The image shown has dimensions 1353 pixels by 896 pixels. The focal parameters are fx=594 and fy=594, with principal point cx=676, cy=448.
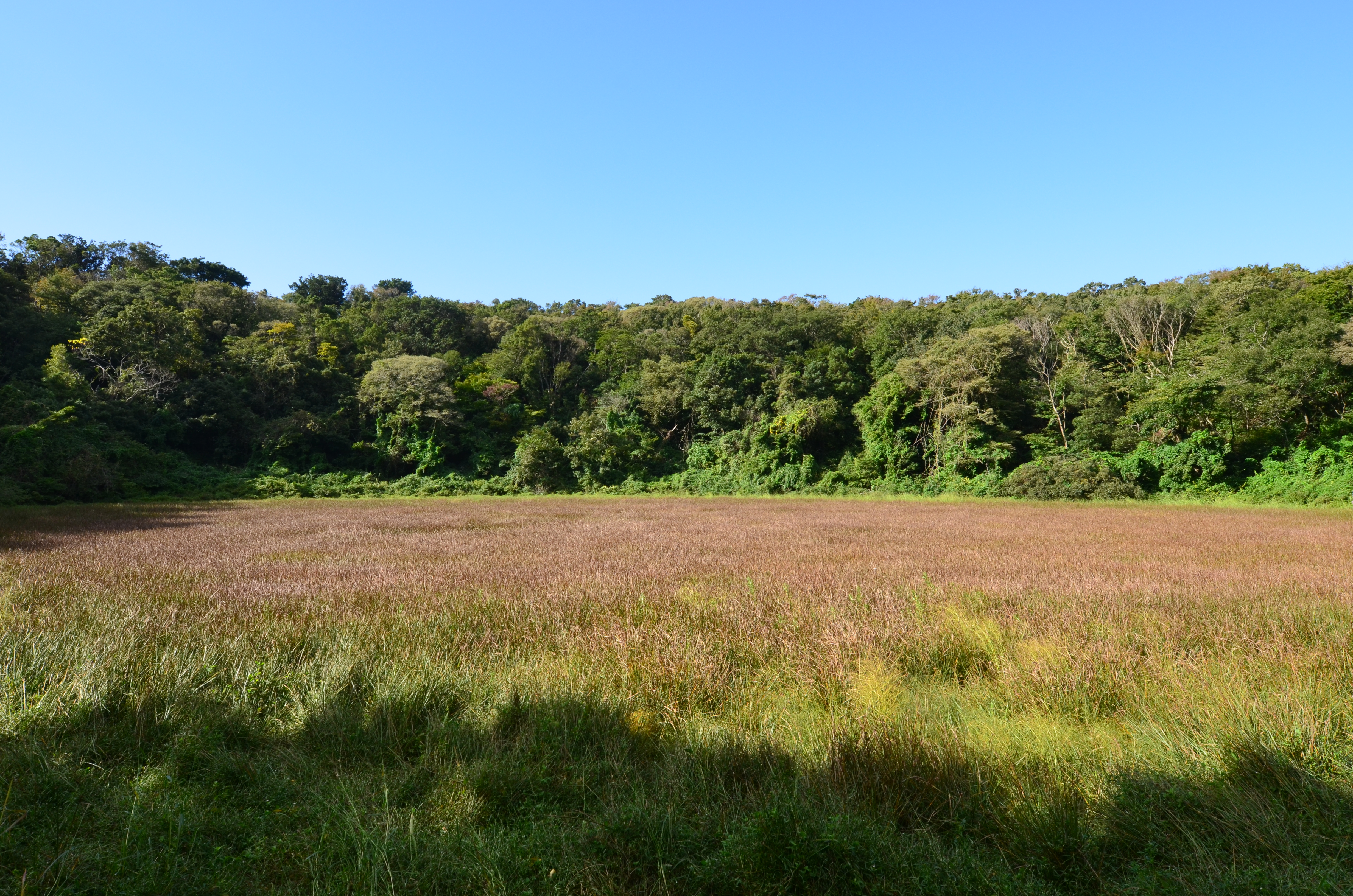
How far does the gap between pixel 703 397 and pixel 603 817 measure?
3742 centimetres

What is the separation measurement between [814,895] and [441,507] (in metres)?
24.4

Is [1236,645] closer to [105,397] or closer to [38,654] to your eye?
[38,654]

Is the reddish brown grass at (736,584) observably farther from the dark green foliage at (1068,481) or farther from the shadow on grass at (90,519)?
the dark green foliage at (1068,481)

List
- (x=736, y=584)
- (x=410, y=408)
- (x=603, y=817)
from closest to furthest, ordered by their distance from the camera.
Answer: (x=603, y=817), (x=736, y=584), (x=410, y=408)

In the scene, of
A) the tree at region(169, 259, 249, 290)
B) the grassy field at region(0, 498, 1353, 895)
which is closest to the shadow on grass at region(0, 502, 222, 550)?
the grassy field at region(0, 498, 1353, 895)

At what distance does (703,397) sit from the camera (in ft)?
128

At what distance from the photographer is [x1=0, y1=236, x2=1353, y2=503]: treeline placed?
24938mm

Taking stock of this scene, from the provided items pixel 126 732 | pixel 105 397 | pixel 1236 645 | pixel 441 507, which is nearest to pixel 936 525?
pixel 1236 645

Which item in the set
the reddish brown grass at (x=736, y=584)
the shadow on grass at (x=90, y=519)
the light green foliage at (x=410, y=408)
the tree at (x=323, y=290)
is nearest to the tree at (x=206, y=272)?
the tree at (x=323, y=290)

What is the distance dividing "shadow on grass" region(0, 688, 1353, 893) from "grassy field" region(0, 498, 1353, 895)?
0.01m

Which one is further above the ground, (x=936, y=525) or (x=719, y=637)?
(x=719, y=637)

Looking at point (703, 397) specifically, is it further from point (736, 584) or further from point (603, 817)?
point (603, 817)

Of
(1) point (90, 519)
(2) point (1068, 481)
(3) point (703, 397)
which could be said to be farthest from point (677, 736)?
(3) point (703, 397)

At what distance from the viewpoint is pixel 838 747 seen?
2576 mm
